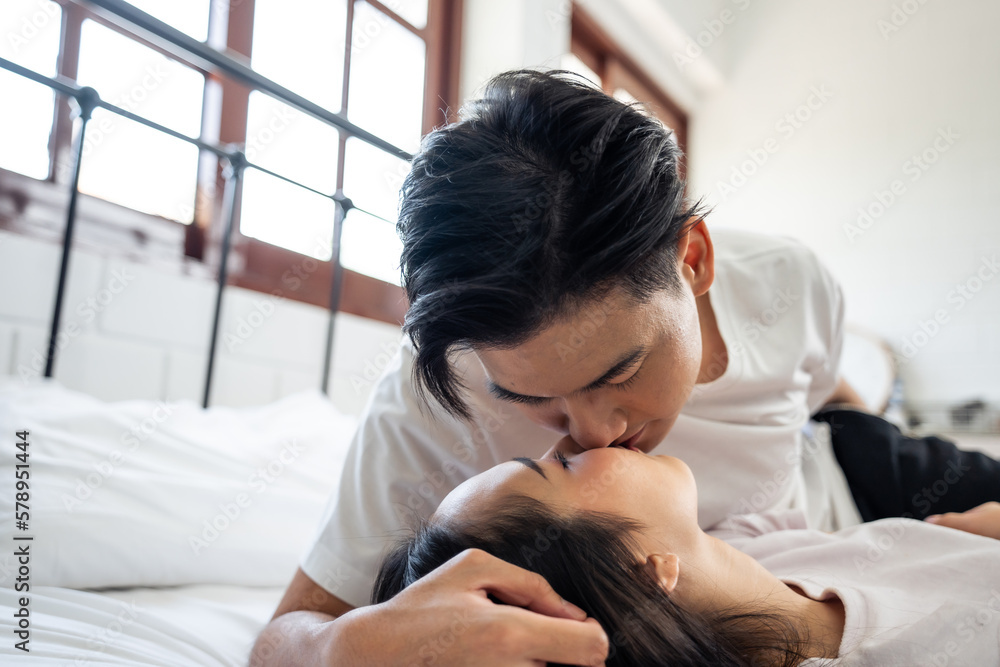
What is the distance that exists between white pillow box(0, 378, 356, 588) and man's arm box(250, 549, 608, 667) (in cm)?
41

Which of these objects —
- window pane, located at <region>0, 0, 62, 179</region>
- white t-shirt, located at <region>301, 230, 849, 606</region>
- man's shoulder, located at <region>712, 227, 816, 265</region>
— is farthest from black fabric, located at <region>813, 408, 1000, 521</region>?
window pane, located at <region>0, 0, 62, 179</region>

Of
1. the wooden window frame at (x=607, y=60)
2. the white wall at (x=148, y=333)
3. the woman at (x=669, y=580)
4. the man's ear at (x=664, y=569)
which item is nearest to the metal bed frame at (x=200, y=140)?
the white wall at (x=148, y=333)

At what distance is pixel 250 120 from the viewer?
5.73ft

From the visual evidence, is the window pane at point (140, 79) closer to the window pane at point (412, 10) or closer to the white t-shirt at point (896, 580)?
the window pane at point (412, 10)

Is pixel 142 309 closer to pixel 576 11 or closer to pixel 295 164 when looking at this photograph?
pixel 295 164

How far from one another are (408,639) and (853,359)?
2796mm

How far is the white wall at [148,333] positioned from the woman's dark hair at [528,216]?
922 mm

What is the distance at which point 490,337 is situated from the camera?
61cm

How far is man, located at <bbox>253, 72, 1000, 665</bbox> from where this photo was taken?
1.73ft

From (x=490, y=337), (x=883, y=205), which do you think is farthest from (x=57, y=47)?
(x=883, y=205)

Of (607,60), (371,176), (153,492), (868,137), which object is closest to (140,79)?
(371,176)

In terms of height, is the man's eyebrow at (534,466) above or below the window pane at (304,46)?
below

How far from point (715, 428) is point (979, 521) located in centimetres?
35

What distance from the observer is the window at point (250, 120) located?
1.39 meters
